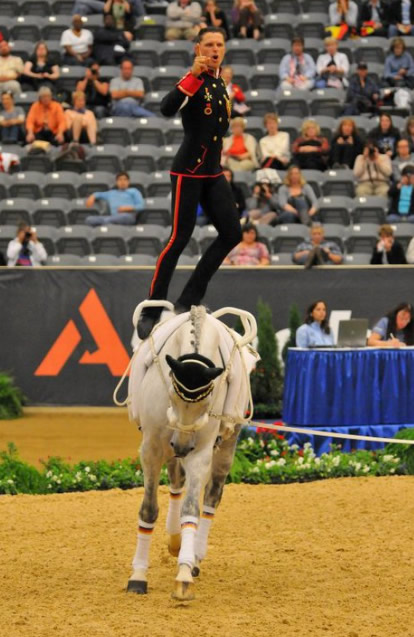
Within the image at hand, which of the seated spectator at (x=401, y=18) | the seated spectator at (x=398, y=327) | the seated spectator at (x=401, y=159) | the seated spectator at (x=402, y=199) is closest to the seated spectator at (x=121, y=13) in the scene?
the seated spectator at (x=401, y=18)

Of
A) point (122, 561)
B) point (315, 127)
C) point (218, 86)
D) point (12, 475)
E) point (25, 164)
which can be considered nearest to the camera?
point (218, 86)

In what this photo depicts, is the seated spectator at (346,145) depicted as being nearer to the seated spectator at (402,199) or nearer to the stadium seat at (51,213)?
the seated spectator at (402,199)

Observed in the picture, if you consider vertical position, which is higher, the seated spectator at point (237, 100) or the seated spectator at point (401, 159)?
the seated spectator at point (237, 100)

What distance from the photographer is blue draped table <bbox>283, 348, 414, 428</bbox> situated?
47.6ft

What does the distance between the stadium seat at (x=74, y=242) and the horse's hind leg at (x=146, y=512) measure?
11.5m

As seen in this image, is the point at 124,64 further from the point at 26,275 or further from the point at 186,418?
the point at 186,418

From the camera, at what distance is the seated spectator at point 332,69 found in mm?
21938

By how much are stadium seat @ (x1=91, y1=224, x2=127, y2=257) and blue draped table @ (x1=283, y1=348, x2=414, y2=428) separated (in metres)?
5.32

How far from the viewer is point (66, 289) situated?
59.7 ft

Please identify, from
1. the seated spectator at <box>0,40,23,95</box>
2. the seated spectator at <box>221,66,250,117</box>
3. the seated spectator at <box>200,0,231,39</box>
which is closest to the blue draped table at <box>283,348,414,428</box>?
the seated spectator at <box>221,66,250,117</box>

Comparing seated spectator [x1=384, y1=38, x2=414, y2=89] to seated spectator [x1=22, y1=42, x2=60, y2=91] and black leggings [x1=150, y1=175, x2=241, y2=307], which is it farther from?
black leggings [x1=150, y1=175, x2=241, y2=307]

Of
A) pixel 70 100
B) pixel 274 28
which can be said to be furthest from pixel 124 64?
pixel 274 28

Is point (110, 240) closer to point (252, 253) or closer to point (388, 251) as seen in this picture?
point (252, 253)

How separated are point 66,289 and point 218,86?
10.3 m
